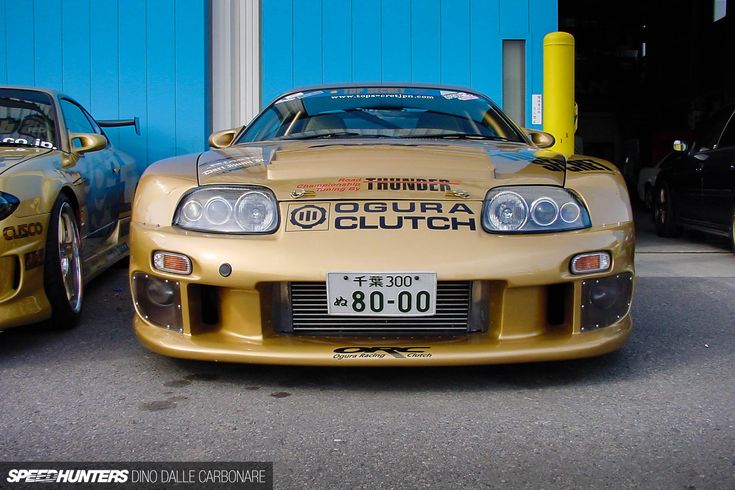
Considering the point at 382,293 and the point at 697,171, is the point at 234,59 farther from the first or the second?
the point at 382,293

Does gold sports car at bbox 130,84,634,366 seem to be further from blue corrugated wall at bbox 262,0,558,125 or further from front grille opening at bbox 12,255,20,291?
blue corrugated wall at bbox 262,0,558,125

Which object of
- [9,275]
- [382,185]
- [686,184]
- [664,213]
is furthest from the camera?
[664,213]

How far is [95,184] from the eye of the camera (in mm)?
4305

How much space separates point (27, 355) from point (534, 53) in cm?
590

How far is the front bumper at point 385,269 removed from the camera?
249 cm

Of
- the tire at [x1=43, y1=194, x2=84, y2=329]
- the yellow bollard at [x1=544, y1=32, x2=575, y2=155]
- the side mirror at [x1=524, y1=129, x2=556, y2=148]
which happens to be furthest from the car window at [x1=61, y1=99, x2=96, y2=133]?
the yellow bollard at [x1=544, y1=32, x2=575, y2=155]

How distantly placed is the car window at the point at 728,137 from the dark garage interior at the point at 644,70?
769cm

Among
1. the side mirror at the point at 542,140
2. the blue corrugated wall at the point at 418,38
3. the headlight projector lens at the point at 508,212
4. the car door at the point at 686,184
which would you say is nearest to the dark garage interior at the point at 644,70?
the car door at the point at 686,184

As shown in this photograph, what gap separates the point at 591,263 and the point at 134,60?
19.8 feet

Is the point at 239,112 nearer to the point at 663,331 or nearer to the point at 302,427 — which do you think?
Answer: the point at 663,331

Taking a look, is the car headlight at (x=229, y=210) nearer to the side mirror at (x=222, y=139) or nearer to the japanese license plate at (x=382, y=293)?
the japanese license plate at (x=382, y=293)

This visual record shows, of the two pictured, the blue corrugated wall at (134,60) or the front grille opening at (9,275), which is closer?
the front grille opening at (9,275)

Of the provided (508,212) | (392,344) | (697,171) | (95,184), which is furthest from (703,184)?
(392,344)

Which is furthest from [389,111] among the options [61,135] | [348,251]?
[61,135]
